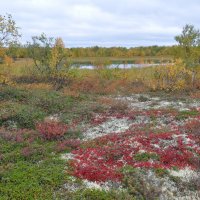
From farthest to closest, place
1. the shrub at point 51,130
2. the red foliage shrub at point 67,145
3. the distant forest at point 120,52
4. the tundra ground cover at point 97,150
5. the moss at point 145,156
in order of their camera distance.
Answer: the distant forest at point 120,52 → the shrub at point 51,130 → the red foliage shrub at point 67,145 → the moss at point 145,156 → the tundra ground cover at point 97,150

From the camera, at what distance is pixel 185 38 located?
126 ft

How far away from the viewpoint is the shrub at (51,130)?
1884 centimetres

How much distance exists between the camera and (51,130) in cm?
1908

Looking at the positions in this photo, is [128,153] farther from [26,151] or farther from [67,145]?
[26,151]

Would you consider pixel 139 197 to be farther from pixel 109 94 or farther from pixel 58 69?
pixel 58 69

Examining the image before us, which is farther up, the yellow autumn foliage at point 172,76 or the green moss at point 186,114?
the yellow autumn foliage at point 172,76

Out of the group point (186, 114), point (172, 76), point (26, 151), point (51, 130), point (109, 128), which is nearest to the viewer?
point (26, 151)

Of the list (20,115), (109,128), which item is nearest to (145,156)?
Answer: (109,128)

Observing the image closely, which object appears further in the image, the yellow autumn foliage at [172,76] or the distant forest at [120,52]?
the distant forest at [120,52]

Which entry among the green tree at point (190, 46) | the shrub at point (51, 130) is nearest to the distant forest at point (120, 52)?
the green tree at point (190, 46)

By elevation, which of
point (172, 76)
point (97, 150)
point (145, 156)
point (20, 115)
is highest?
point (172, 76)

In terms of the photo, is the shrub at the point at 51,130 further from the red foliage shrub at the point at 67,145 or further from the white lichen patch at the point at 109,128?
the white lichen patch at the point at 109,128

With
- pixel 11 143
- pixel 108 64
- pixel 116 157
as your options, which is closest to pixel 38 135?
pixel 11 143

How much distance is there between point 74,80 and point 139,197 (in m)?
28.0
